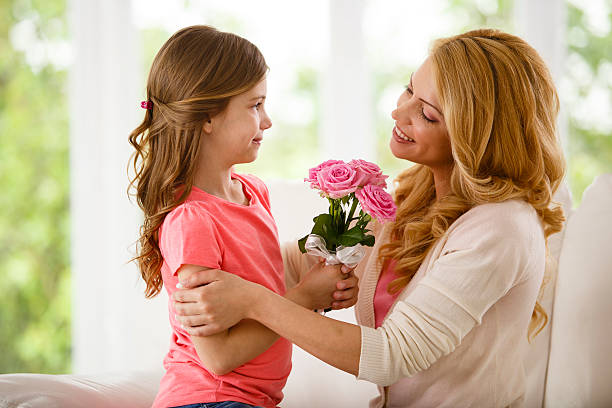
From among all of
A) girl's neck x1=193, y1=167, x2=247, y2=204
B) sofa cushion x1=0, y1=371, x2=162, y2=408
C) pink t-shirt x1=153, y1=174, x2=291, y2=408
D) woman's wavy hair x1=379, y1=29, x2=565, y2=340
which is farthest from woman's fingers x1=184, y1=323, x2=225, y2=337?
woman's wavy hair x1=379, y1=29, x2=565, y2=340

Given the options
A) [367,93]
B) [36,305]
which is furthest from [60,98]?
[367,93]

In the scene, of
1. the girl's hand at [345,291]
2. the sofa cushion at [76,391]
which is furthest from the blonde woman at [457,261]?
the sofa cushion at [76,391]

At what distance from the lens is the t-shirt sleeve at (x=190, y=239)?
1272 mm

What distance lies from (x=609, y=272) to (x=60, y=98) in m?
2.74

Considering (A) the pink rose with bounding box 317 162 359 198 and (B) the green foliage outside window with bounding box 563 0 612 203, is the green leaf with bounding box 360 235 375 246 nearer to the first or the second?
(A) the pink rose with bounding box 317 162 359 198

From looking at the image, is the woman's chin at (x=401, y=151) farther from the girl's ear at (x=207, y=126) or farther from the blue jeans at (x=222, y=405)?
the blue jeans at (x=222, y=405)

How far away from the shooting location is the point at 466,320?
1310mm

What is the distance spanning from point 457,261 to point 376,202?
0.23 metres

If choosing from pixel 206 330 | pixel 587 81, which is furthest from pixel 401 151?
pixel 587 81

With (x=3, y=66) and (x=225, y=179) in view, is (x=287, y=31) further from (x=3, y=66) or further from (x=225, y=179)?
(x=225, y=179)

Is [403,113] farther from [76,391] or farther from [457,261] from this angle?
[76,391]

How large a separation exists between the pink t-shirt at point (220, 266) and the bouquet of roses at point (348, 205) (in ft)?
0.40

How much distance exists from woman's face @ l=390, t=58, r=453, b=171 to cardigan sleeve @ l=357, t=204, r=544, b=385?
31 cm

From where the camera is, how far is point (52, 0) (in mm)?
3098
